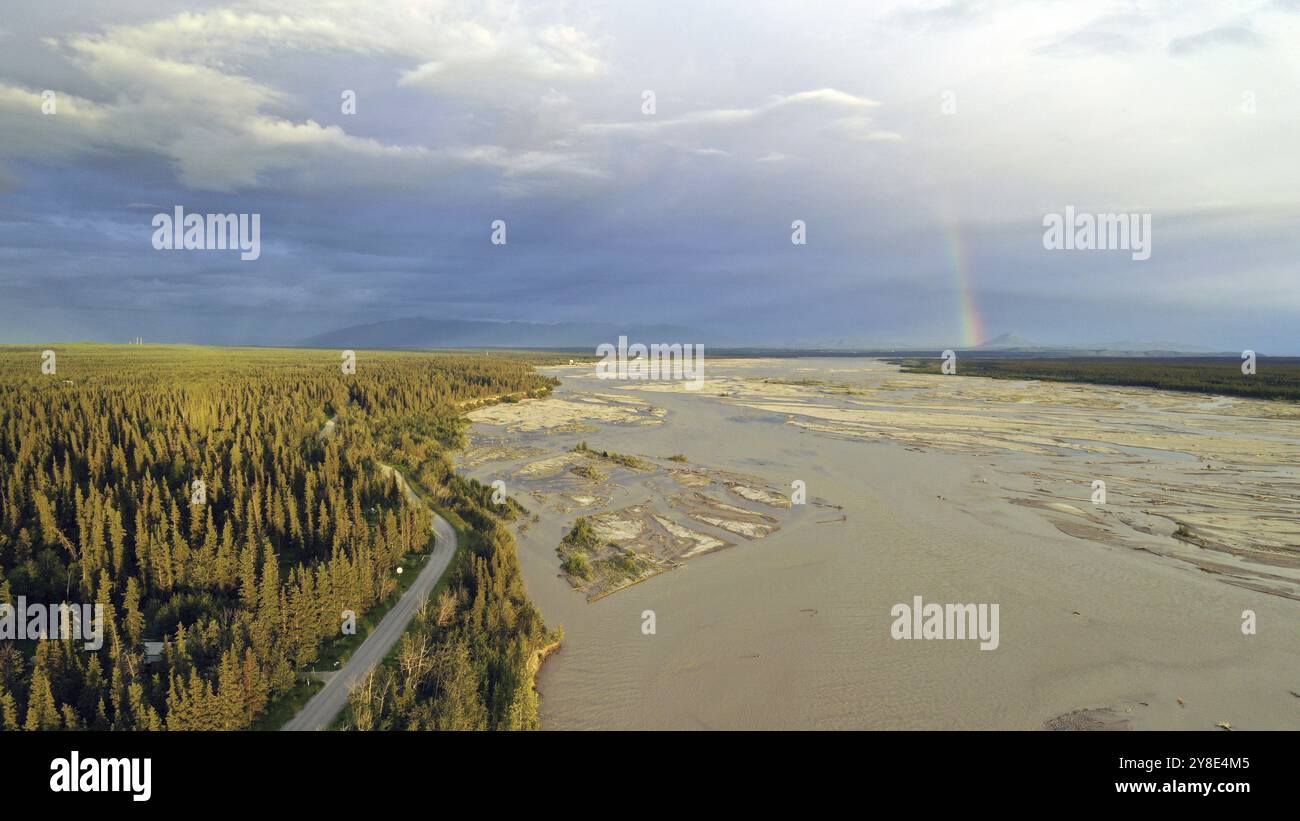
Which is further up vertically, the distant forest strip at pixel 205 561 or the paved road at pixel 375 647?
the distant forest strip at pixel 205 561

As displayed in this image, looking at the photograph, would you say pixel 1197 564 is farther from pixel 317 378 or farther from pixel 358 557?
pixel 317 378

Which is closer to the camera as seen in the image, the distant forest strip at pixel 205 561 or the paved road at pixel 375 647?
the distant forest strip at pixel 205 561

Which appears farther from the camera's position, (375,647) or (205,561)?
(205,561)
